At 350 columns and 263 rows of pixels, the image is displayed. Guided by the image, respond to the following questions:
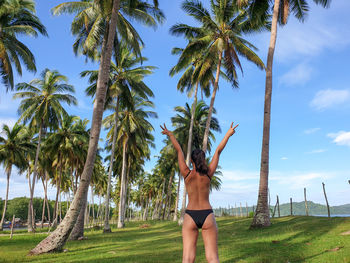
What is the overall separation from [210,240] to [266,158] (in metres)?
12.0

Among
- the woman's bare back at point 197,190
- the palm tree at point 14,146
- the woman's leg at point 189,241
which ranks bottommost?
the woman's leg at point 189,241

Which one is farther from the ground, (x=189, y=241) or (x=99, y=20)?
(x=99, y=20)

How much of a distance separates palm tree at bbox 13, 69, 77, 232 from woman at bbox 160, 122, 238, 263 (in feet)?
93.9

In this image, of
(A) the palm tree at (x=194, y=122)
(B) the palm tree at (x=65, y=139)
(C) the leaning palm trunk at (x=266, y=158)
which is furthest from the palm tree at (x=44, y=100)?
(C) the leaning palm trunk at (x=266, y=158)

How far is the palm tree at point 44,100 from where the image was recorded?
2905 centimetres

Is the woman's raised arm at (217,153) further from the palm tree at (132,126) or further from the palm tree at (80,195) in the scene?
the palm tree at (132,126)

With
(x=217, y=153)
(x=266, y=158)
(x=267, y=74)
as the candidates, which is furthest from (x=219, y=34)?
(x=217, y=153)

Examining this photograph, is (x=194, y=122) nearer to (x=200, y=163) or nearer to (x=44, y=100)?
(x=44, y=100)

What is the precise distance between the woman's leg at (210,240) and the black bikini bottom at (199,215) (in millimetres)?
44

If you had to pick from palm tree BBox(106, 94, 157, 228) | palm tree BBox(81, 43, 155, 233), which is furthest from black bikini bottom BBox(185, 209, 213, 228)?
palm tree BBox(106, 94, 157, 228)

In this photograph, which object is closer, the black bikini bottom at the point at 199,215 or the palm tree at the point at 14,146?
the black bikini bottom at the point at 199,215

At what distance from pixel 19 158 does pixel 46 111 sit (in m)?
10.5

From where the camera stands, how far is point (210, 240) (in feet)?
11.2

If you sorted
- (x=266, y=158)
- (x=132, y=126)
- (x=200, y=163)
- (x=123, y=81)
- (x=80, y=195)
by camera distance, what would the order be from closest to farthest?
1. (x=200, y=163)
2. (x=80, y=195)
3. (x=266, y=158)
4. (x=123, y=81)
5. (x=132, y=126)
